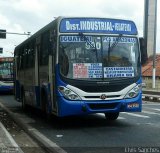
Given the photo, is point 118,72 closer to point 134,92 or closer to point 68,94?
point 134,92

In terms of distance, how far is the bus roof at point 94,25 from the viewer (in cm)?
1307

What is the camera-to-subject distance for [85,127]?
13.7m

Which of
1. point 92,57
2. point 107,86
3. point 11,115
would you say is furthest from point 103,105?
point 11,115

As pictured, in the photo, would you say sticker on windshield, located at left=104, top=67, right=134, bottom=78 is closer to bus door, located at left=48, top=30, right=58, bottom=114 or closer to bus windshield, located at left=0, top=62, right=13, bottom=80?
bus door, located at left=48, top=30, right=58, bottom=114

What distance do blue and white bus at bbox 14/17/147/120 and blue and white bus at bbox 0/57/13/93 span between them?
20720mm

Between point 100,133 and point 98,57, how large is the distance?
7.27ft

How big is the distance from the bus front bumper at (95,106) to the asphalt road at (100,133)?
1.74ft

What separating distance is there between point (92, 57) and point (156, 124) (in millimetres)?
3042

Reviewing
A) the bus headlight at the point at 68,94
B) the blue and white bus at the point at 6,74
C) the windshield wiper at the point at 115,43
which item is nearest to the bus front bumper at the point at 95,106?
the bus headlight at the point at 68,94

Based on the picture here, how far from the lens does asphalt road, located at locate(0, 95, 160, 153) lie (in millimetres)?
9836

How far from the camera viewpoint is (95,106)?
1300cm

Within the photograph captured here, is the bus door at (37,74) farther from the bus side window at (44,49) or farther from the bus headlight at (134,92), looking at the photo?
the bus headlight at (134,92)

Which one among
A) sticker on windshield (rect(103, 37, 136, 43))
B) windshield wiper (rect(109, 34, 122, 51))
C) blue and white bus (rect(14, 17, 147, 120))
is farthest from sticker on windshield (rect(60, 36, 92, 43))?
windshield wiper (rect(109, 34, 122, 51))

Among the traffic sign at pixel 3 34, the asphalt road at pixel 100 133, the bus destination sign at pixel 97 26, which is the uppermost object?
the traffic sign at pixel 3 34
